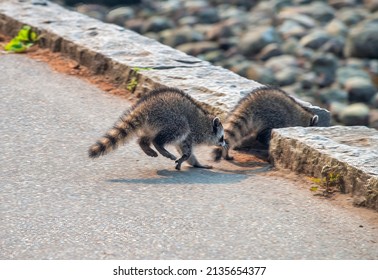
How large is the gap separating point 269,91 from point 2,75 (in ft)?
9.09

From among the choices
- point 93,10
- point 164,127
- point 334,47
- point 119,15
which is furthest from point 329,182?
point 93,10

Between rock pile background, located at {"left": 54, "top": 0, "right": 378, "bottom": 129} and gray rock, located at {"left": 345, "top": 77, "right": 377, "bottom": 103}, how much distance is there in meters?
0.01

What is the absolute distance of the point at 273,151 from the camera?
8070mm

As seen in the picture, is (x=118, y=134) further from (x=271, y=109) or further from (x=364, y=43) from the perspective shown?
(x=364, y=43)

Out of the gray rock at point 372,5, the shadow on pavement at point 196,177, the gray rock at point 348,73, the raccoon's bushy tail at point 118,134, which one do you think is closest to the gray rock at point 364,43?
the gray rock at point 348,73

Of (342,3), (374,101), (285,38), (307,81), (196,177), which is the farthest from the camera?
(342,3)

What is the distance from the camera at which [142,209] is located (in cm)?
693

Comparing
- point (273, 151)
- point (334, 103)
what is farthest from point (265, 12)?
point (273, 151)

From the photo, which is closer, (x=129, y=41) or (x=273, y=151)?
(x=273, y=151)

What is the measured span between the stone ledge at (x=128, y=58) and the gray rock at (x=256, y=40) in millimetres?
6156

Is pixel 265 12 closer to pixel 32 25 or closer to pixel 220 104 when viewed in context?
pixel 32 25

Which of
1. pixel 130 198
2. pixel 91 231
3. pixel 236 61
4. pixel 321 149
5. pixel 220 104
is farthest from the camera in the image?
pixel 236 61

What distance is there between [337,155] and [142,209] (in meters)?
1.49

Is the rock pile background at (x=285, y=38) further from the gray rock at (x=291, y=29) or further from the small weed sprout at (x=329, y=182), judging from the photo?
the small weed sprout at (x=329, y=182)
